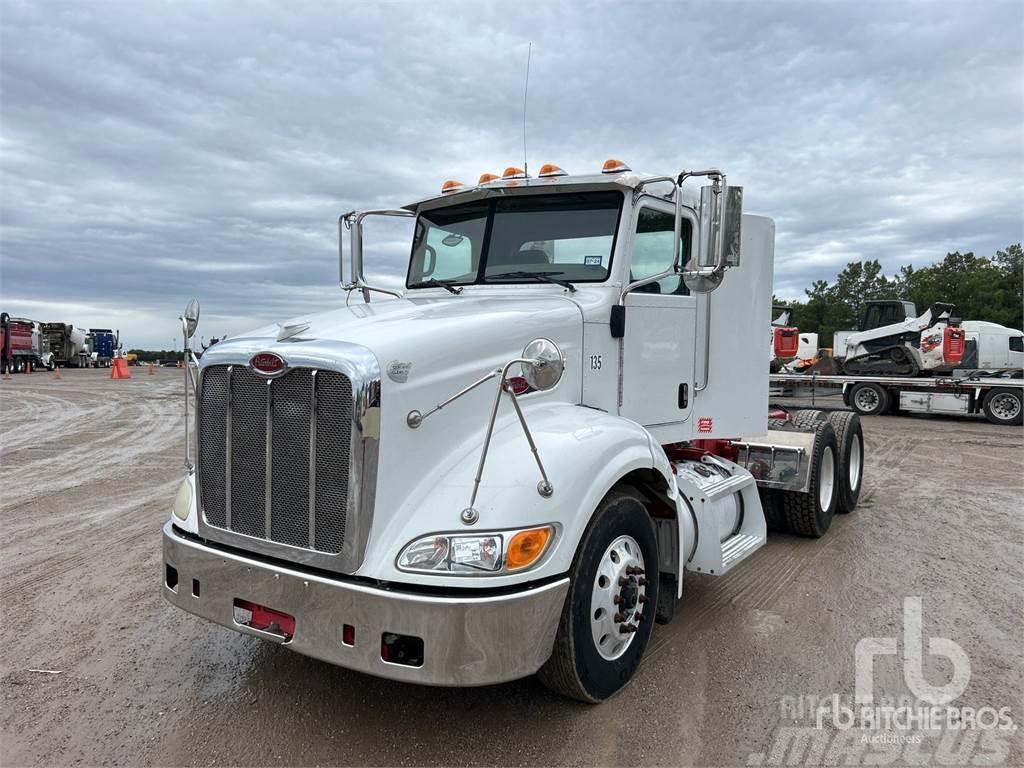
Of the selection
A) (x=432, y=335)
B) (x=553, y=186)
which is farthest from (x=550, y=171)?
(x=432, y=335)

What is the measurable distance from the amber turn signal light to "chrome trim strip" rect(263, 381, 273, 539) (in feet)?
3.56

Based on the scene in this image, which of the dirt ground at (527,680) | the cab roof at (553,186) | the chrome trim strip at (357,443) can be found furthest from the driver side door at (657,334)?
the chrome trim strip at (357,443)

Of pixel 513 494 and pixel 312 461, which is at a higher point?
pixel 312 461

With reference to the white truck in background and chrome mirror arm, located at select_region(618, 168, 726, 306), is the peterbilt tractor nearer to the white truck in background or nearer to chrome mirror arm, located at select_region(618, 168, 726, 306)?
chrome mirror arm, located at select_region(618, 168, 726, 306)

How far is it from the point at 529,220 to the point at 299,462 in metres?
2.15

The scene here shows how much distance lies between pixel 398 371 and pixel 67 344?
150ft

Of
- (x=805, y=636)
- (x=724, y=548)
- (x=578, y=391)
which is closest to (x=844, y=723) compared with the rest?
(x=805, y=636)

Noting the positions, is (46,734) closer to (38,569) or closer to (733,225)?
(38,569)

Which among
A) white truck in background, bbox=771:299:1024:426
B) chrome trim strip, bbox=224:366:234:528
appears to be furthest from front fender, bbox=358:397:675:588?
white truck in background, bbox=771:299:1024:426

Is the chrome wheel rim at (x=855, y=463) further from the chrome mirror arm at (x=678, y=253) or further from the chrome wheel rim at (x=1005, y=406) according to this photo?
the chrome wheel rim at (x=1005, y=406)

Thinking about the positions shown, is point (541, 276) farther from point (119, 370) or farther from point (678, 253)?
point (119, 370)

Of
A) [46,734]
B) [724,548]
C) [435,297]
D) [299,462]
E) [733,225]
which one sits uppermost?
[733,225]

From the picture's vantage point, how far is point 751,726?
3.10 metres

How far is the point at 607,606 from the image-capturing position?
3215 mm
